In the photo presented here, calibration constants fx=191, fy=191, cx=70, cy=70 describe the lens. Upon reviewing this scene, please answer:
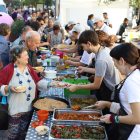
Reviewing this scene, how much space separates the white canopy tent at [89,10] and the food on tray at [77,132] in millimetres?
7900

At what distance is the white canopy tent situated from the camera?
905 centimetres

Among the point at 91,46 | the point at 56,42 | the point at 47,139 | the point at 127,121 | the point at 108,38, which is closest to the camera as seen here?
the point at 127,121

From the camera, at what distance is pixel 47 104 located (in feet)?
8.16

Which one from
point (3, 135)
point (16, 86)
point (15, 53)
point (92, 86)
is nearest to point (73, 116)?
point (92, 86)

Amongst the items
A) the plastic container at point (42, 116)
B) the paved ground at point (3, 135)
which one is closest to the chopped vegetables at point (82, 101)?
the plastic container at point (42, 116)

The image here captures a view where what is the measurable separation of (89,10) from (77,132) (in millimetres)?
9657

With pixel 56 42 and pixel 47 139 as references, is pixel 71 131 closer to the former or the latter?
pixel 47 139

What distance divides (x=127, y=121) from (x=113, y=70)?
47.2 inches

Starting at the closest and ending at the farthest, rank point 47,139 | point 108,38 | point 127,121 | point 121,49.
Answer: point 127,121 < point 121,49 < point 47,139 < point 108,38

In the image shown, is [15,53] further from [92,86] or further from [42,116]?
[92,86]

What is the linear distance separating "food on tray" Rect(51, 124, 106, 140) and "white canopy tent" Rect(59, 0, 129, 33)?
311 inches

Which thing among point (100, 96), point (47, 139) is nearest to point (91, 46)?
point (100, 96)

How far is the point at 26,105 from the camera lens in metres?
2.46

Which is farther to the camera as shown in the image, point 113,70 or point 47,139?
point 113,70
